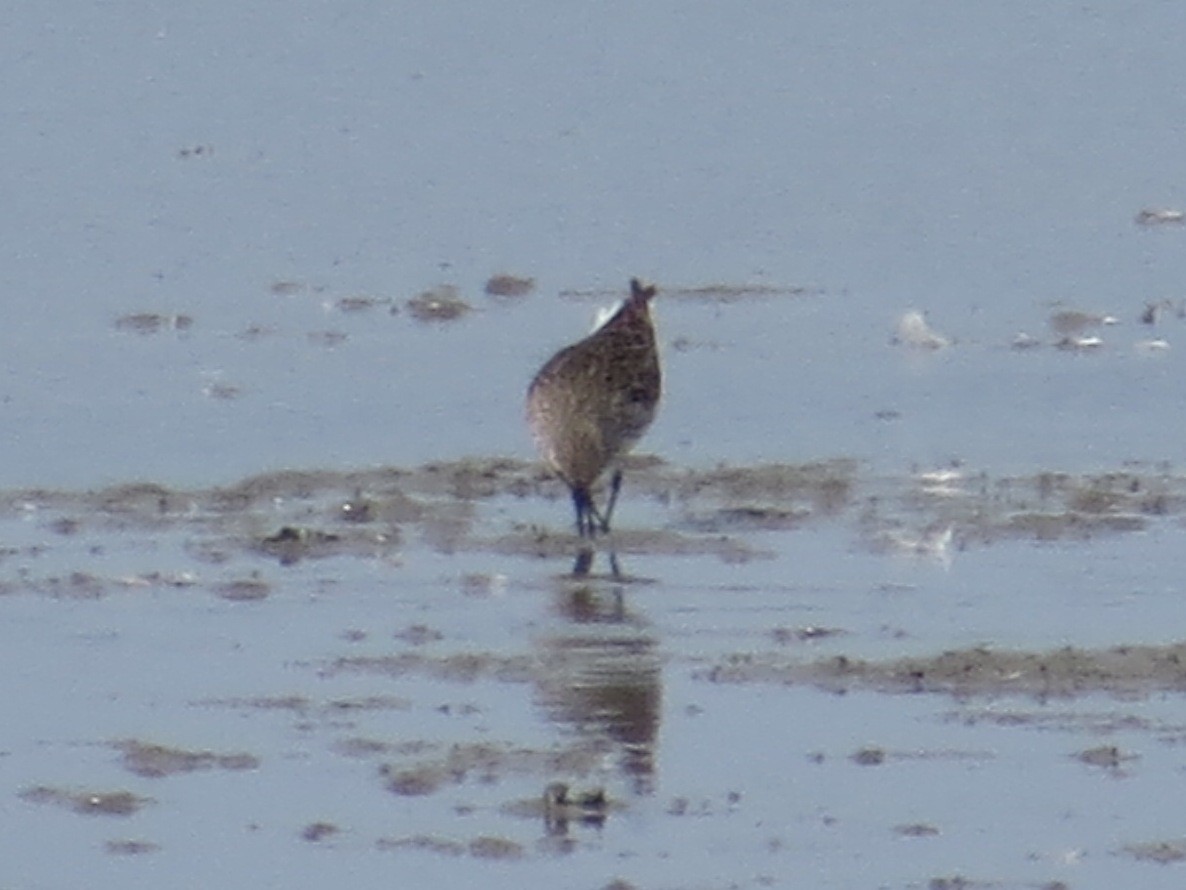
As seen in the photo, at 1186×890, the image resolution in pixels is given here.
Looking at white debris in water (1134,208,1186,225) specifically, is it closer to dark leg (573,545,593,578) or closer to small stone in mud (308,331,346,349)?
small stone in mud (308,331,346,349)

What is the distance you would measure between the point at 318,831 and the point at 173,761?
0.75 meters

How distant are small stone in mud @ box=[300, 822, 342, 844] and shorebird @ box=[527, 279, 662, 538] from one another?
11.3ft

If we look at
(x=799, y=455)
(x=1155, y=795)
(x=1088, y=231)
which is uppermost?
(x=1088, y=231)

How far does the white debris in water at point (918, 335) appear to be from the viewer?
15492 millimetres

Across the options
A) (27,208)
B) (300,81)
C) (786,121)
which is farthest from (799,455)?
(300,81)

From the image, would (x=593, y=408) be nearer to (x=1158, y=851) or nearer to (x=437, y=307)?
(x=437, y=307)

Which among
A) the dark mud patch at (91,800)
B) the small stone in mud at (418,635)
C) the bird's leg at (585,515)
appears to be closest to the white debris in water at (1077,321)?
the bird's leg at (585,515)

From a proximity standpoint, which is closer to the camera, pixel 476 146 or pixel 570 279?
pixel 570 279

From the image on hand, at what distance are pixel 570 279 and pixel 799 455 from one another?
10.8 ft

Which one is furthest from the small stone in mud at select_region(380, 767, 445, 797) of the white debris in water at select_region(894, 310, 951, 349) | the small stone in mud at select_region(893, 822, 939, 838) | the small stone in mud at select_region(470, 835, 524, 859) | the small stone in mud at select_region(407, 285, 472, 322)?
the small stone in mud at select_region(407, 285, 472, 322)

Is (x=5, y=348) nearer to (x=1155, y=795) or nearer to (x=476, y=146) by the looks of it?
(x=476, y=146)

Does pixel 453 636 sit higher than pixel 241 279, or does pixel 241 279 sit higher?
pixel 241 279

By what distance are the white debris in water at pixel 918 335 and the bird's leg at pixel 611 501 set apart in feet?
8.38

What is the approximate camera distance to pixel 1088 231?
1773cm
